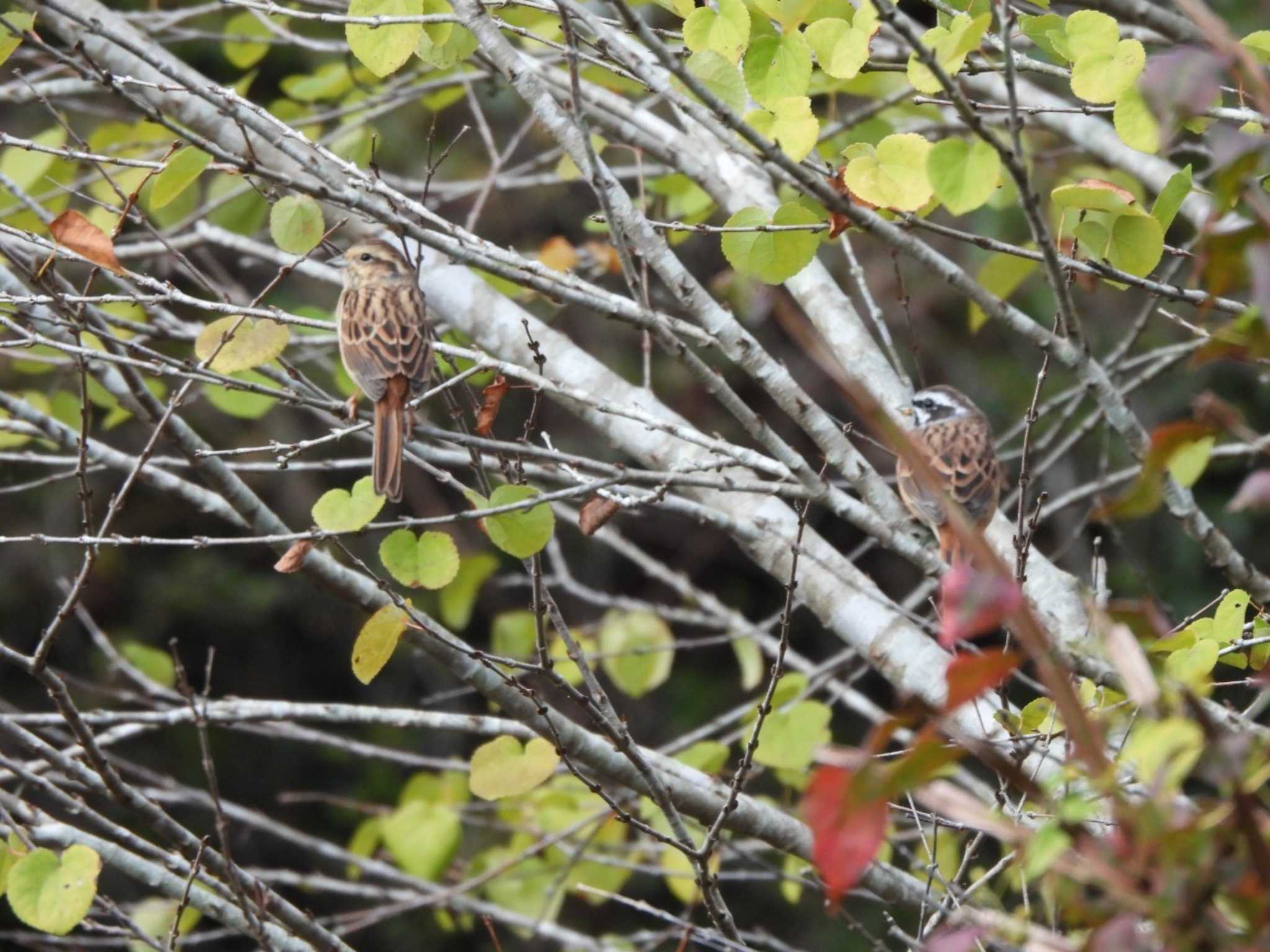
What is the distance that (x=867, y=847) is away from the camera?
1089mm

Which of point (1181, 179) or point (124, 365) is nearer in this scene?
point (1181, 179)

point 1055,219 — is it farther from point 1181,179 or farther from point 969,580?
Result: point 969,580

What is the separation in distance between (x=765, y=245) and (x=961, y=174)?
1.82 feet

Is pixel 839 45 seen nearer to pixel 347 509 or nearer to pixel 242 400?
pixel 347 509

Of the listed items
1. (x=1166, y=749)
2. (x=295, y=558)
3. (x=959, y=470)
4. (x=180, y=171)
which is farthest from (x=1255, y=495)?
(x=959, y=470)

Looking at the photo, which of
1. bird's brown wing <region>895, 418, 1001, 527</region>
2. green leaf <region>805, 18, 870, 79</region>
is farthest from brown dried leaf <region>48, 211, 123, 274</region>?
bird's brown wing <region>895, 418, 1001, 527</region>

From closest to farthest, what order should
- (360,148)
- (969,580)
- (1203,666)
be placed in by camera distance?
(969,580) < (1203,666) < (360,148)

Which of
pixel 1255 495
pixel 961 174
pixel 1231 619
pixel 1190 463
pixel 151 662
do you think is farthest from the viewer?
pixel 151 662

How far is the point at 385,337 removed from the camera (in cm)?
391

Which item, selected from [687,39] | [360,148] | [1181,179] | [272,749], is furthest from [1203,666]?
[272,749]

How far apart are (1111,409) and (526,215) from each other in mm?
6492

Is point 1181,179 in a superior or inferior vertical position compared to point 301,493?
superior

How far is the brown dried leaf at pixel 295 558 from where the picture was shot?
2760 mm

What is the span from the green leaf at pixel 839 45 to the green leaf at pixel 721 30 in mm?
134
